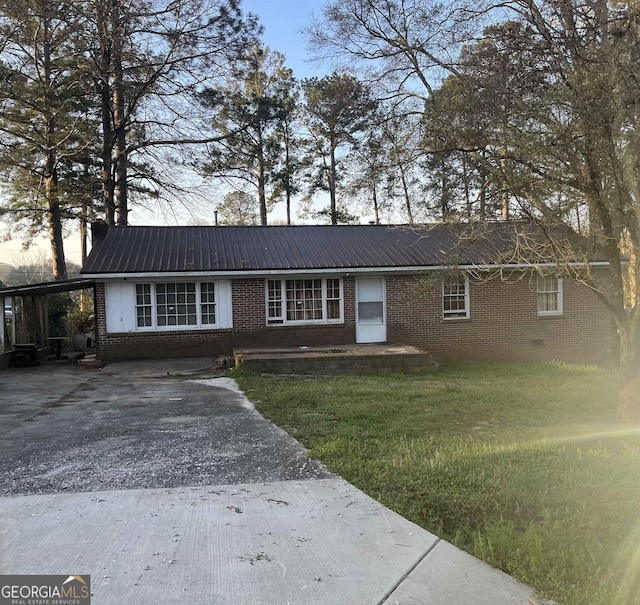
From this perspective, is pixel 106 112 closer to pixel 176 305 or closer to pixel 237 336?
pixel 176 305

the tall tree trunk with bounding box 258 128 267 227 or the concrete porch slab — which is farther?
the tall tree trunk with bounding box 258 128 267 227

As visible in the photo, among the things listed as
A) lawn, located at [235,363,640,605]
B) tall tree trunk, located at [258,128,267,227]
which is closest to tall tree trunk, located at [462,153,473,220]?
lawn, located at [235,363,640,605]

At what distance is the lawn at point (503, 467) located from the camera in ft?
11.3

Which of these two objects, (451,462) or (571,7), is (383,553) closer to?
(451,462)

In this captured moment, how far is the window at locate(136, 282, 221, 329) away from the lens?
589 inches

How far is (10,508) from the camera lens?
4312 millimetres

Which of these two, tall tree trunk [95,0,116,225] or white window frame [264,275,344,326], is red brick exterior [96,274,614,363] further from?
tall tree trunk [95,0,116,225]

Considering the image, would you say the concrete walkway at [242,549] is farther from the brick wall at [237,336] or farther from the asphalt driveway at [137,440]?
the brick wall at [237,336]

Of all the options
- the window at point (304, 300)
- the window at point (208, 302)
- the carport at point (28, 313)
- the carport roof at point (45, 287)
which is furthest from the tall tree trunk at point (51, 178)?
the window at point (304, 300)

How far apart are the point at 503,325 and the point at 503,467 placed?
12273 millimetres

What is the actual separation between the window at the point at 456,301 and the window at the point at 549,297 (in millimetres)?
2457

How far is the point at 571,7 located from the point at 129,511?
7.99 m

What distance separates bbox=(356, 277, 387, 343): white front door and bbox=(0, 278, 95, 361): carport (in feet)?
24.8

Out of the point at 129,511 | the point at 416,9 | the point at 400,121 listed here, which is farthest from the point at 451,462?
the point at 416,9
